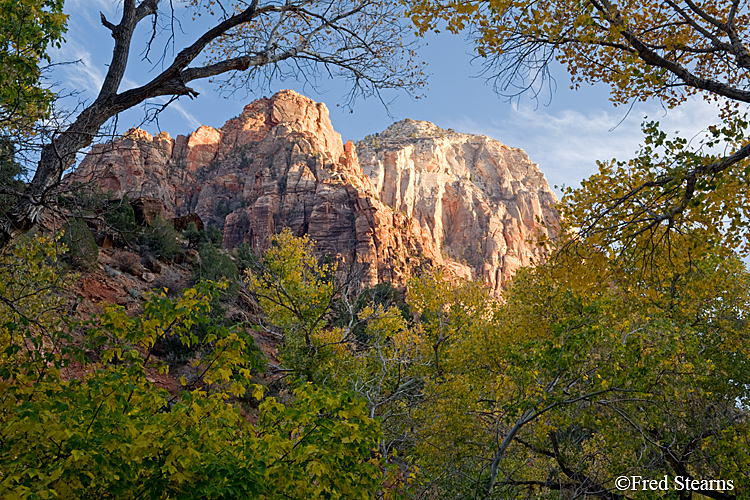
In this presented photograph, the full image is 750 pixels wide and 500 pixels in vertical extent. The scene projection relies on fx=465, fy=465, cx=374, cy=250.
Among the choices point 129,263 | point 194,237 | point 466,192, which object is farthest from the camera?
point 466,192

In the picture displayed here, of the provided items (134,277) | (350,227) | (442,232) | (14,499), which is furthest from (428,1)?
(442,232)

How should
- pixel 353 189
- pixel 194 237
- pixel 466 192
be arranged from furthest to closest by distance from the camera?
1. pixel 466 192
2. pixel 353 189
3. pixel 194 237

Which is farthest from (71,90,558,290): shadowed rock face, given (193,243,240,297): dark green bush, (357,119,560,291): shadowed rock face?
(193,243,240,297): dark green bush

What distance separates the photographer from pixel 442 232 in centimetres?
9456

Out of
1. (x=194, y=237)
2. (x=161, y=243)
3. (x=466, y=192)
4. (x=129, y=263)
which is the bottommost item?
A: (x=129, y=263)

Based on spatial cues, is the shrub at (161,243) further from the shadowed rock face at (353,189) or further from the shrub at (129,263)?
the shadowed rock face at (353,189)

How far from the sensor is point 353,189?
72.7 meters

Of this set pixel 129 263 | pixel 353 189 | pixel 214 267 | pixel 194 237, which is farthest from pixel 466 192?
pixel 129 263

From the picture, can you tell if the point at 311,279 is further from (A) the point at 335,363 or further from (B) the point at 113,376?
(B) the point at 113,376

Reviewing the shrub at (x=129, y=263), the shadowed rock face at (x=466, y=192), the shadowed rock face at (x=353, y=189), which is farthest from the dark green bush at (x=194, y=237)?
the shadowed rock face at (x=466, y=192)

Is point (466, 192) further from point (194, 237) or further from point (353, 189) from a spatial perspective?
point (194, 237)

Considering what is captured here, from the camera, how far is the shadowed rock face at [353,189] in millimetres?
69125

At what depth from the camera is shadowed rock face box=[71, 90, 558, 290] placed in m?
69.1

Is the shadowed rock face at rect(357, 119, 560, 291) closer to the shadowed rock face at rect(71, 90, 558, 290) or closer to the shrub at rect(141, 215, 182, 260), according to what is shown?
the shadowed rock face at rect(71, 90, 558, 290)
